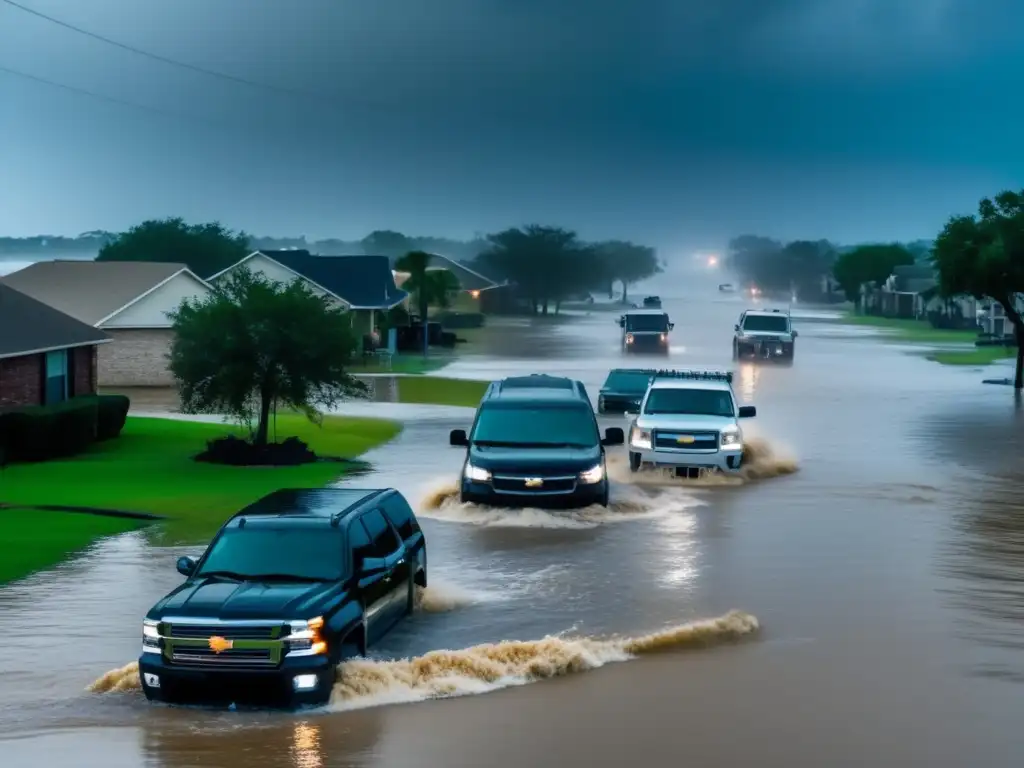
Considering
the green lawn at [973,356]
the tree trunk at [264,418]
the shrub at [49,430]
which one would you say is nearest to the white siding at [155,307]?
the shrub at [49,430]

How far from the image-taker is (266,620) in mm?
13391

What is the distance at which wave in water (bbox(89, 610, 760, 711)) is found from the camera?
46.8 ft

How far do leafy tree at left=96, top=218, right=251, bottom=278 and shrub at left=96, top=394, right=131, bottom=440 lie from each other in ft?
314

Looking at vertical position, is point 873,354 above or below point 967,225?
below

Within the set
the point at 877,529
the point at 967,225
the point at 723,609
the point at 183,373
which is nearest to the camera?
the point at 723,609

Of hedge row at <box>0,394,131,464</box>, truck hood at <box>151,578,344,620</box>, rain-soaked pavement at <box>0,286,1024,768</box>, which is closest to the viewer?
rain-soaked pavement at <box>0,286,1024,768</box>

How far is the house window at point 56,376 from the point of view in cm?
4109

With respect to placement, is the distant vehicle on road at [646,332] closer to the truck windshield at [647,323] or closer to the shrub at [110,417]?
the truck windshield at [647,323]

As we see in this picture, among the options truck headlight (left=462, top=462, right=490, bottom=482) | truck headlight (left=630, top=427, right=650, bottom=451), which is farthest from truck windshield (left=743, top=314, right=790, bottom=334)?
truck headlight (left=462, top=462, right=490, bottom=482)

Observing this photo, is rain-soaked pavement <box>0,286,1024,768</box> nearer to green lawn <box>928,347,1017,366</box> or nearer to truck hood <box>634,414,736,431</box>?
truck hood <box>634,414,736,431</box>

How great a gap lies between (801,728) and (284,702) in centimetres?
444

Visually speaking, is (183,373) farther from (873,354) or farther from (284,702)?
(873,354)

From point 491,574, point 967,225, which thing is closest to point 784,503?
point 491,574

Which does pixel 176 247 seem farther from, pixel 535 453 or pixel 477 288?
pixel 535 453
